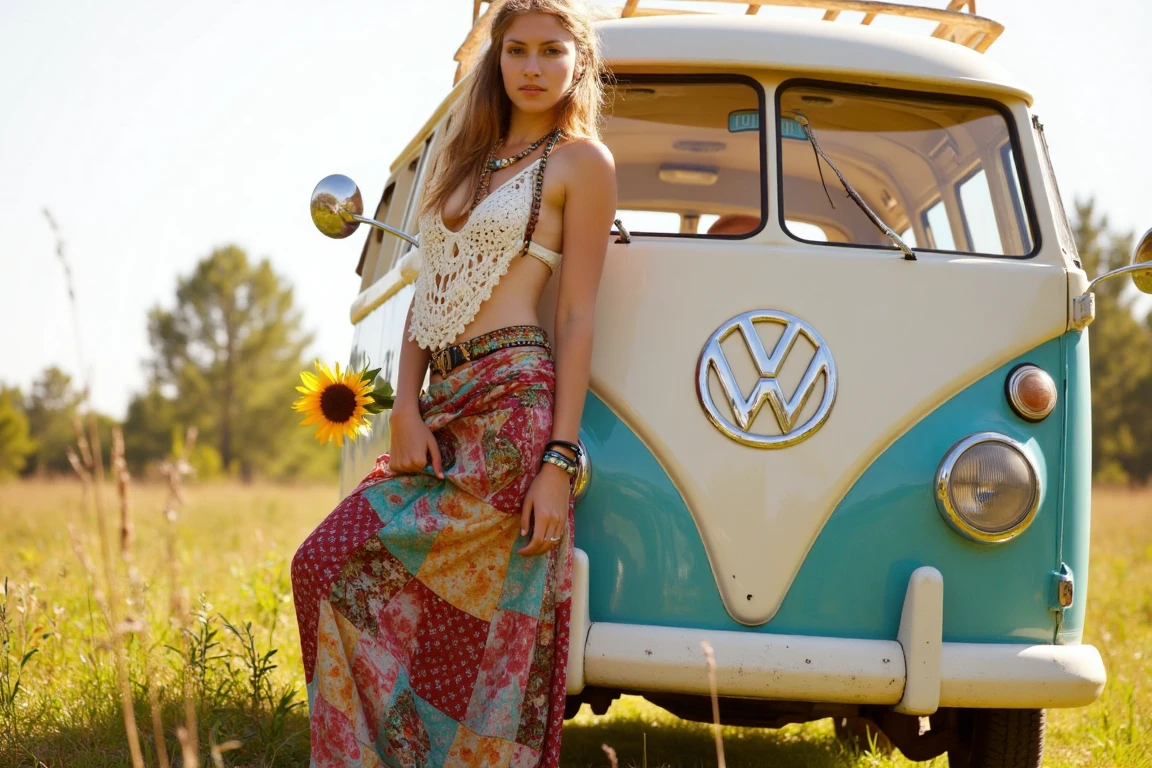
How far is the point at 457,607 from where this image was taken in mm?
2779

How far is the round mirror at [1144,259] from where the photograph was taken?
3.26 m

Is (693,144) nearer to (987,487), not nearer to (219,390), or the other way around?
(987,487)

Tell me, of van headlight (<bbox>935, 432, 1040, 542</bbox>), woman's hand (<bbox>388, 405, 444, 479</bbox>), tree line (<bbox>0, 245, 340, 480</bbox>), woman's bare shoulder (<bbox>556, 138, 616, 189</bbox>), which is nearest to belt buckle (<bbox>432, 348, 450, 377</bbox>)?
woman's hand (<bbox>388, 405, 444, 479</bbox>)

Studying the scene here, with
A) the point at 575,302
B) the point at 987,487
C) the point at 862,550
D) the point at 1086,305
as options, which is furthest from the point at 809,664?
the point at 1086,305

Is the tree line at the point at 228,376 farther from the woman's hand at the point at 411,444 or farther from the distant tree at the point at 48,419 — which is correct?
the woman's hand at the point at 411,444

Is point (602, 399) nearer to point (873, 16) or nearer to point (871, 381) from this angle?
point (871, 381)

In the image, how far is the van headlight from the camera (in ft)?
9.65

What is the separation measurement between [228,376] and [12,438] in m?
8.91

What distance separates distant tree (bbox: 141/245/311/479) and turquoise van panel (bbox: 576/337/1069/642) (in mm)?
42391

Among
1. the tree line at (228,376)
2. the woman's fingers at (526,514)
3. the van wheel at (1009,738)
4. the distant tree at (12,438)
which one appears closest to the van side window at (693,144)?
the woman's fingers at (526,514)

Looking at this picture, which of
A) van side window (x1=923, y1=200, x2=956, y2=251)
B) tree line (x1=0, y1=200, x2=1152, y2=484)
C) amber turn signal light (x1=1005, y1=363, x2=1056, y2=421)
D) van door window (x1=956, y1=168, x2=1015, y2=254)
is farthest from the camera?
tree line (x1=0, y1=200, x2=1152, y2=484)

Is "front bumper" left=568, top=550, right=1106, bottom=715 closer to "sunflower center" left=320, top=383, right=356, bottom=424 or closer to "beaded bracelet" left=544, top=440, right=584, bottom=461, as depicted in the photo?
"beaded bracelet" left=544, top=440, right=584, bottom=461

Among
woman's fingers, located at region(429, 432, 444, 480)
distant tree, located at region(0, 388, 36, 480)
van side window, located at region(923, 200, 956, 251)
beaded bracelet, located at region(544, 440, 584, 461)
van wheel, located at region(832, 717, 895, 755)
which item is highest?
van side window, located at region(923, 200, 956, 251)

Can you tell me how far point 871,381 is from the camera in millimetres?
2990
